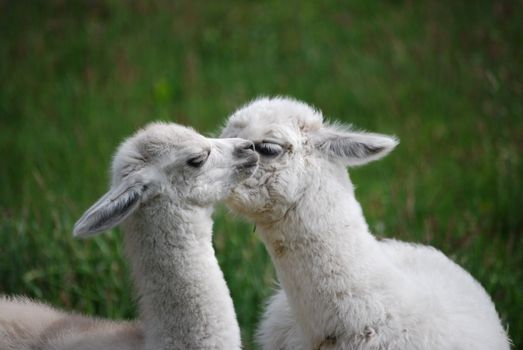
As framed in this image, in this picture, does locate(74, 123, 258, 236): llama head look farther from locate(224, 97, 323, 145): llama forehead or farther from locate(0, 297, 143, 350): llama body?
locate(0, 297, 143, 350): llama body

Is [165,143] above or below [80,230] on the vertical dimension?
above

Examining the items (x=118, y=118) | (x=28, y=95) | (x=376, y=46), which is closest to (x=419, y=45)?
(x=376, y=46)

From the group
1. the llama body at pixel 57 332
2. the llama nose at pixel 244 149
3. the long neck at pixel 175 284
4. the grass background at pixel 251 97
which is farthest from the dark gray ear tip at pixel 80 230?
the grass background at pixel 251 97

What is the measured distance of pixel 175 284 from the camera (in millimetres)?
3619

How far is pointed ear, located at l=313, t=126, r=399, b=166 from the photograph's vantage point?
4.04 m

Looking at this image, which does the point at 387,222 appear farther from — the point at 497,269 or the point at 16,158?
the point at 16,158

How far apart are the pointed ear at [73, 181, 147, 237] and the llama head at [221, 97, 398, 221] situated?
620 mm

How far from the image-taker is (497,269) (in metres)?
5.47

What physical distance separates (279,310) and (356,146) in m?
1.07

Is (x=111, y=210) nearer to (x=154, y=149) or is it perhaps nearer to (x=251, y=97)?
(x=154, y=149)

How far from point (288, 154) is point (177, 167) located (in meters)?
0.64

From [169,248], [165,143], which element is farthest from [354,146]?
[169,248]

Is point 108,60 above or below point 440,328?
above

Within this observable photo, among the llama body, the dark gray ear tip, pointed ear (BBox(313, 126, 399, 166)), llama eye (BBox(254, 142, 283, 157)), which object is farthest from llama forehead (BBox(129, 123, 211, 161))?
the llama body
